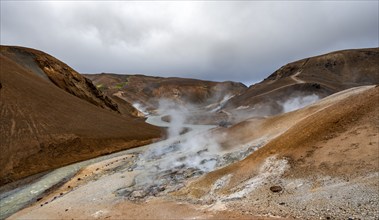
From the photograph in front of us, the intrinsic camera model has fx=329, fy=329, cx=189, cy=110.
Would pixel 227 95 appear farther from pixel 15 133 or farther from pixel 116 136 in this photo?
pixel 15 133

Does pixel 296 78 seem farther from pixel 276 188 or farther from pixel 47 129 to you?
pixel 276 188

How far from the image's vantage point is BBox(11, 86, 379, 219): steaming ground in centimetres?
1234

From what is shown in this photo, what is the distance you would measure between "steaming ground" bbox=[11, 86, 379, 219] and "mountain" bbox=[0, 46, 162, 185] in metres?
7.54

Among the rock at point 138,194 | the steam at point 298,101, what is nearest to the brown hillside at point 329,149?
the rock at point 138,194

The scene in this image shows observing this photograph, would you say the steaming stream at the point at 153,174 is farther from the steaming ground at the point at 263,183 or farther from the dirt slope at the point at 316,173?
the dirt slope at the point at 316,173

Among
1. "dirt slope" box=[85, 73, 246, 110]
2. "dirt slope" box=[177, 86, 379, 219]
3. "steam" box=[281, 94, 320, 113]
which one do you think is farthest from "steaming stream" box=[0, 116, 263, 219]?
"dirt slope" box=[85, 73, 246, 110]

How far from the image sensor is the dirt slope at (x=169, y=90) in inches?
5326

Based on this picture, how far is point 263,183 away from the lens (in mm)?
15211

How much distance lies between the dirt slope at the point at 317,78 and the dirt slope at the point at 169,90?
30424 millimetres

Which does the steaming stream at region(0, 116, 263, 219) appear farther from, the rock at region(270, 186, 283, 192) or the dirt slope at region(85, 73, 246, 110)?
the dirt slope at region(85, 73, 246, 110)

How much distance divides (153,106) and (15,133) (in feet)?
323

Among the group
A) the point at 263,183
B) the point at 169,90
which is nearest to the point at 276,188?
the point at 263,183

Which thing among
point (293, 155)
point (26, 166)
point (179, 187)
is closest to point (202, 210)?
point (179, 187)

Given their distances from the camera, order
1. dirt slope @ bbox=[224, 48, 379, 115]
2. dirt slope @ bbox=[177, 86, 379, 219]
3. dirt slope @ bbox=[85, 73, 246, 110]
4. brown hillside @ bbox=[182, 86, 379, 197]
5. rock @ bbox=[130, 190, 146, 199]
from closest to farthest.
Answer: dirt slope @ bbox=[177, 86, 379, 219], brown hillside @ bbox=[182, 86, 379, 197], rock @ bbox=[130, 190, 146, 199], dirt slope @ bbox=[224, 48, 379, 115], dirt slope @ bbox=[85, 73, 246, 110]
